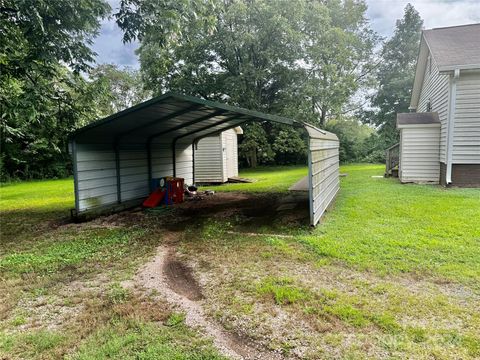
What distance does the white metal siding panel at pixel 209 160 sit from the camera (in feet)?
42.0

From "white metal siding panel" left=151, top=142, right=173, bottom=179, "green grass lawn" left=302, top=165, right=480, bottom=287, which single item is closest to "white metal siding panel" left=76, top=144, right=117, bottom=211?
"white metal siding panel" left=151, top=142, right=173, bottom=179

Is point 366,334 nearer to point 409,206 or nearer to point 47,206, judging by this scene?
point 409,206

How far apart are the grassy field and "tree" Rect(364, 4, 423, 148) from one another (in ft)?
70.4

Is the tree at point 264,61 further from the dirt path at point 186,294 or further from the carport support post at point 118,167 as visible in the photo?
the dirt path at point 186,294

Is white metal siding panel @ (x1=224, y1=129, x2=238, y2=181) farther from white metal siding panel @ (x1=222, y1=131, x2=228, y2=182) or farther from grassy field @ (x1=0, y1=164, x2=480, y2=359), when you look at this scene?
grassy field @ (x1=0, y1=164, x2=480, y2=359)

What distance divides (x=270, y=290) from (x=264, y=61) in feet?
62.8

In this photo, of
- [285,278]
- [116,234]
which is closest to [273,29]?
[116,234]

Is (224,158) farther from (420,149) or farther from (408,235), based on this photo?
(408,235)

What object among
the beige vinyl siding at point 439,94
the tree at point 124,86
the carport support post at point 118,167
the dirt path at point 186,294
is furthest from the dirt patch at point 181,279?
the tree at point 124,86

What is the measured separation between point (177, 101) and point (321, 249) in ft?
12.2

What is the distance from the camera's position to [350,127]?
25.1 metres

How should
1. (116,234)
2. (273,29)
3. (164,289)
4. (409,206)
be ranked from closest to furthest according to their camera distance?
(164,289) < (116,234) < (409,206) < (273,29)

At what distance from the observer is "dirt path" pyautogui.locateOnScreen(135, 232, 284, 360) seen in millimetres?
2201

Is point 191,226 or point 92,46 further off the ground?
point 92,46
